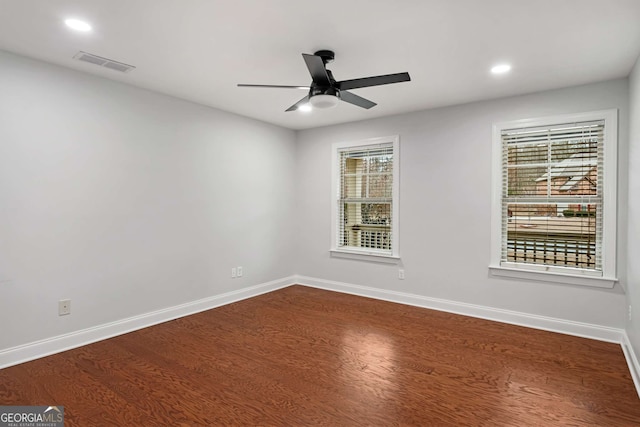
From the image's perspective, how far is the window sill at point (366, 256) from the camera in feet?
15.6

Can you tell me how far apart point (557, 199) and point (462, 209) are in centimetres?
95

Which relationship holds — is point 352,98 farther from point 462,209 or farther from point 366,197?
point 366,197

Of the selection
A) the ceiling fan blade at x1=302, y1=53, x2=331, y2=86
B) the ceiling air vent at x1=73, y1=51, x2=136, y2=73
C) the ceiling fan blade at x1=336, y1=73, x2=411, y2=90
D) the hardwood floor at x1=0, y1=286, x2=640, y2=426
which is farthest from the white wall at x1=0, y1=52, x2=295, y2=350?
the ceiling fan blade at x1=336, y1=73, x2=411, y2=90

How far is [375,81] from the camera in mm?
2535

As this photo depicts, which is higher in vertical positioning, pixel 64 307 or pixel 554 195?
pixel 554 195

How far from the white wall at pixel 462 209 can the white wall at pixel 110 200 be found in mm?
1785

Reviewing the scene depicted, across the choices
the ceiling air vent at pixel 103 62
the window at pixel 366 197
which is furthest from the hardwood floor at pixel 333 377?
the ceiling air vent at pixel 103 62

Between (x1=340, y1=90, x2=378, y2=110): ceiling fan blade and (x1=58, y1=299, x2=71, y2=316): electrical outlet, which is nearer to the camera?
(x1=340, y1=90, x2=378, y2=110): ceiling fan blade

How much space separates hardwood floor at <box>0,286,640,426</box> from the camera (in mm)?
2191

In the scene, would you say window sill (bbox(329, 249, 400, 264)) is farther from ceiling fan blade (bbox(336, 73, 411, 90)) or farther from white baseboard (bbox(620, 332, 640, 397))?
ceiling fan blade (bbox(336, 73, 411, 90))

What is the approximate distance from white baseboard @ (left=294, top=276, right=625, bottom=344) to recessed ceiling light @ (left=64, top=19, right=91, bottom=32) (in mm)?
4155
